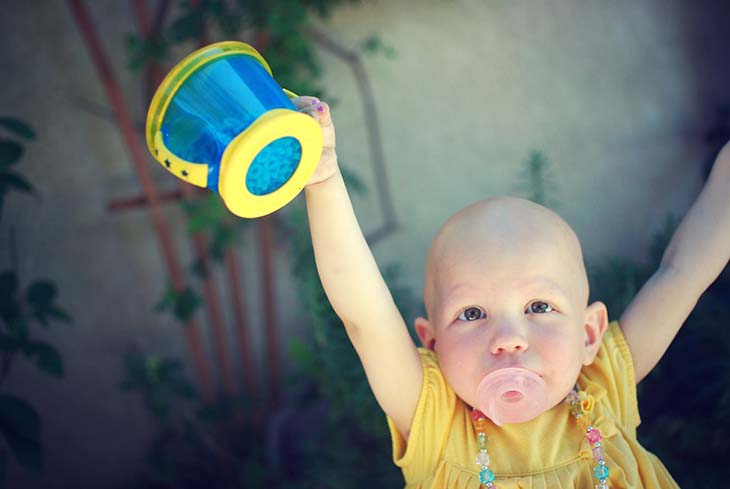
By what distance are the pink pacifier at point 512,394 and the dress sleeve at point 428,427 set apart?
0.13 metres

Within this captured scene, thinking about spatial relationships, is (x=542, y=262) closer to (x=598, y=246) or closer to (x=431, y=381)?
(x=431, y=381)

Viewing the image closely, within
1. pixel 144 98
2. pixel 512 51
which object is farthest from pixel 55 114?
pixel 512 51

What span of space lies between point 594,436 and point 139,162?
1.69 meters

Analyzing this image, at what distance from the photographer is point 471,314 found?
4.25 ft

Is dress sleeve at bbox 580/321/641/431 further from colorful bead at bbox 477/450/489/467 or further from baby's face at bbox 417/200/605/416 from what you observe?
colorful bead at bbox 477/450/489/467

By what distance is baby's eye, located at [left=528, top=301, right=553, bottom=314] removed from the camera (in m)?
1.28

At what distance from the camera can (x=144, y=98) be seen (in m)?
2.68

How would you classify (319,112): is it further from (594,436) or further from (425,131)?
(425,131)

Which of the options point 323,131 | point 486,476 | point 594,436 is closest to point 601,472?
point 594,436

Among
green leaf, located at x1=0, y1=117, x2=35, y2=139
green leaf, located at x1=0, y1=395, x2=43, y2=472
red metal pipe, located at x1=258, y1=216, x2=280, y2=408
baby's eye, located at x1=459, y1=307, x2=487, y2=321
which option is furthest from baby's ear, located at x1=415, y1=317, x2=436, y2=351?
red metal pipe, located at x1=258, y1=216, x2=280, y2=408

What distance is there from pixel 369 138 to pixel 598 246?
2.93ft

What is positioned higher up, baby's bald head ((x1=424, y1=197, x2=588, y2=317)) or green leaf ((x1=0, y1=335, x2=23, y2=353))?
baby's bald head ((x1=424, y1=197, x2=588, y2=317))

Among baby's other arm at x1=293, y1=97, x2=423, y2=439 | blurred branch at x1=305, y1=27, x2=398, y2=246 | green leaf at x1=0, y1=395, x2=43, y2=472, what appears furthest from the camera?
blurred branch at x1=305, y1=27, x2=398, y2=246

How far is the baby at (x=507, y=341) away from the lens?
1230 millimetres
